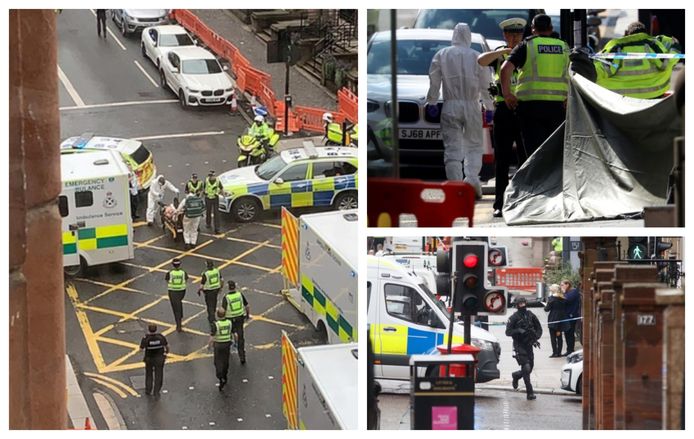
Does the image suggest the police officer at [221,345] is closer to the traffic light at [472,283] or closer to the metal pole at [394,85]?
the traffic light at [472,283]

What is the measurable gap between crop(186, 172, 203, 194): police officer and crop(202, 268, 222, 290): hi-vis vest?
1828 millimetres

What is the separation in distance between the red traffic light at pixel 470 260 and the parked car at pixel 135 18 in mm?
7334

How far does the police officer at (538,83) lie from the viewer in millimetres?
8742

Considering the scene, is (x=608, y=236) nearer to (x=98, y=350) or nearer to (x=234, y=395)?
(x=234, y=395)

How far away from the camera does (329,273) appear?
532 inches

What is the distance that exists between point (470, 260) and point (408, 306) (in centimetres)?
154

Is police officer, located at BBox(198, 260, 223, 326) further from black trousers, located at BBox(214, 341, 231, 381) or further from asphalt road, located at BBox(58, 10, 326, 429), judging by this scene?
black trousers, located at BBox(214, 341, 231, 381)

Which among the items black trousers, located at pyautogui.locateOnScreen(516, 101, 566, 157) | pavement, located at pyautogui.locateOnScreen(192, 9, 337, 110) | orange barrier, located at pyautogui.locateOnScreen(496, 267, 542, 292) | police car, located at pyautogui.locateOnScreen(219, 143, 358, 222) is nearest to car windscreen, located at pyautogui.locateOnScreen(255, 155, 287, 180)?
police car, located at pyautogui.locateOnScreen(219, 143, 358, 222)

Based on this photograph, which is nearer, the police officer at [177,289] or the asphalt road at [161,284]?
the asphalt road at [161,284]

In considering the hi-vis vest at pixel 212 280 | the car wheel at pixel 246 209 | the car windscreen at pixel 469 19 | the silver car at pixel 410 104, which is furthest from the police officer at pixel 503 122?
the car wheel at pixel 246 209

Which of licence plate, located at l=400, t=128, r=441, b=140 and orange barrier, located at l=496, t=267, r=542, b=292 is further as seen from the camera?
orange barrier, located at l=496, t=267, r=542, b=292

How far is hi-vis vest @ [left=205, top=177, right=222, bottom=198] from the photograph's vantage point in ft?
54.7

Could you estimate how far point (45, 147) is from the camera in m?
7.98

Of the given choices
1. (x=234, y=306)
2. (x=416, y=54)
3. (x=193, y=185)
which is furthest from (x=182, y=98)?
(x=416, y=54)
